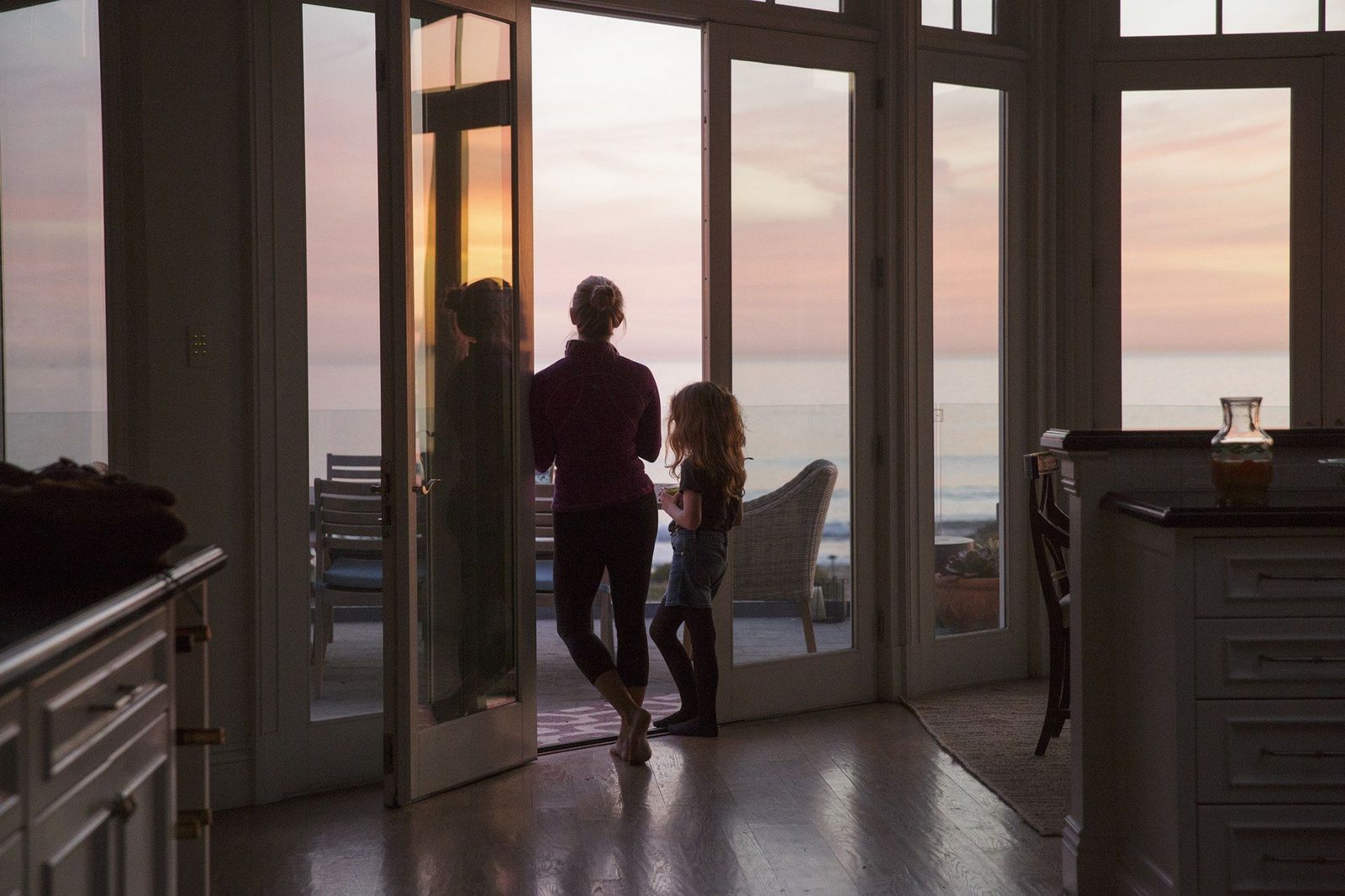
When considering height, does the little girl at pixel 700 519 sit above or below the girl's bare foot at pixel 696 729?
above

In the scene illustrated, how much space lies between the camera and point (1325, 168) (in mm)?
5070

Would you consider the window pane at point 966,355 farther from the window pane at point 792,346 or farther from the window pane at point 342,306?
the window pane at point 342,306

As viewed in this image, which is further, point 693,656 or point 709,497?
point 693,656

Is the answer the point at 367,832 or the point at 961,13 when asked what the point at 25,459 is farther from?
the point at 961,13

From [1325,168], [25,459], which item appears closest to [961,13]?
[1325,168]

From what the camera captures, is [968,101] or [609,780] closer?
[609,780]

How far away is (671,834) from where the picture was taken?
130 inches

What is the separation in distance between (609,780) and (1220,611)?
1967 millimetres

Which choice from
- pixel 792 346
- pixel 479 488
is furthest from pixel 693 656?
pixel 792 346

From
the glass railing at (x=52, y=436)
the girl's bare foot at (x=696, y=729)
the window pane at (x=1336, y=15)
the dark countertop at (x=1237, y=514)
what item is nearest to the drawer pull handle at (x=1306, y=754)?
the dark countertop at (x=1237, y=514)

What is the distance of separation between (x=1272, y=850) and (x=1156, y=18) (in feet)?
12.4

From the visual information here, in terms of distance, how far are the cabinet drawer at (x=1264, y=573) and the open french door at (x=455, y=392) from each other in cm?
207

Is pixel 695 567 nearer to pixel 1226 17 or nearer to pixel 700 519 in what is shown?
pixel 700 519

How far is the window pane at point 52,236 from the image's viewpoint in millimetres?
3217
